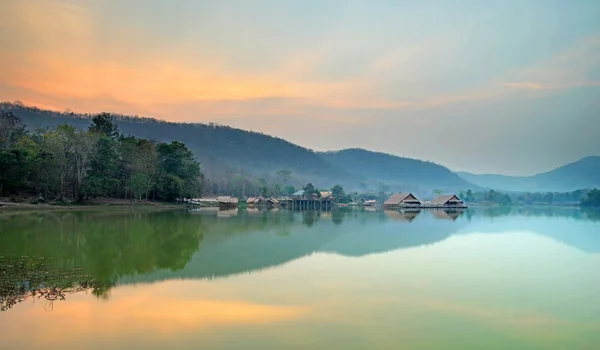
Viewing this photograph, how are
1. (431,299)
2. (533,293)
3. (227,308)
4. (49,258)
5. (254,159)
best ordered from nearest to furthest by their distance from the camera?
(227,308)
(431,299)
(533,293)
(49,258)
(254,159)

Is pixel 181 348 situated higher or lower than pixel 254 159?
lower

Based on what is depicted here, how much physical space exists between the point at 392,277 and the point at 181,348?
22.1 feet

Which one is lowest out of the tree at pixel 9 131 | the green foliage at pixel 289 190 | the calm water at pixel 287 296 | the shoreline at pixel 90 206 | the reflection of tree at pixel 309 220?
the calm water at pixel 287 296

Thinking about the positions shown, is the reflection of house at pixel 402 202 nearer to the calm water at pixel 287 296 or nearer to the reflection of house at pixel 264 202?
the reflection of house at pixel 264 202

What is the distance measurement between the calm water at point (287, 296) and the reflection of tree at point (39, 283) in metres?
0.03

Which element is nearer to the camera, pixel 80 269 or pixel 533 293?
pixel 533 293

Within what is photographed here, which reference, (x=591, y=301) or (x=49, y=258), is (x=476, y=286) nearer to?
(x=591, y=301)

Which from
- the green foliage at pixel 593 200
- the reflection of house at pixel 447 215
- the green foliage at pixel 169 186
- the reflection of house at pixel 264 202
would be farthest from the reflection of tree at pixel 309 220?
the green foliage at pixel 593 200

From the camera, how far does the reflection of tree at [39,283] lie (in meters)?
8.34

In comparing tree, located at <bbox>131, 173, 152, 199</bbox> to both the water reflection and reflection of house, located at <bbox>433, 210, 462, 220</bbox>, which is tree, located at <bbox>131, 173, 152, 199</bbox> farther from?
reflection of house, located at <bbox>433, 210, 462, 220</bbox>

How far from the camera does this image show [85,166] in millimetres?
39188

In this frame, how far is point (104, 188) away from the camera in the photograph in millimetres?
39562

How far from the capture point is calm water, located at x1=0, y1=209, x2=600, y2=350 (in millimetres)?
6641

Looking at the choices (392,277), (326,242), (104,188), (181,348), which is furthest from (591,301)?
(104,188)
